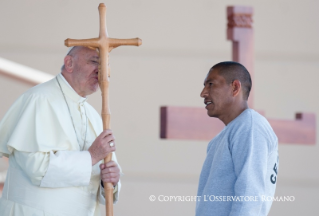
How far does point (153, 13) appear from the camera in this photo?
5.39 m

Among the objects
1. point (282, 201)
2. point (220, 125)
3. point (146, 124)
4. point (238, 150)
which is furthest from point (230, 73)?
point (282, 201)

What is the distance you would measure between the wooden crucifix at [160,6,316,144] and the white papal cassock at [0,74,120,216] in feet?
2.97

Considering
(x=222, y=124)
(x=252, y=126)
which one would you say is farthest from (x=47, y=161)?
(x=222, y=124)

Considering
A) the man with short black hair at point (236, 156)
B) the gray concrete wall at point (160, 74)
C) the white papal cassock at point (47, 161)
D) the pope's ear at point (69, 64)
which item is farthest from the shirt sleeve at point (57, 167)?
the gray concrete wall at point (160, 74)

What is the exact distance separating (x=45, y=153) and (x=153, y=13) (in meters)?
2.85

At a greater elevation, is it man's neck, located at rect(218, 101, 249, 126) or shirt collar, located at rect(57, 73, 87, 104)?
shirt collar, located at rect(57, 73, 87, 104)

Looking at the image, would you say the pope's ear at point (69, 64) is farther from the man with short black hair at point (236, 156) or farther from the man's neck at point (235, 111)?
the man's neck at point (235, 111)

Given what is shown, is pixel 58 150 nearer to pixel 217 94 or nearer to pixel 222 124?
pixel 217 94

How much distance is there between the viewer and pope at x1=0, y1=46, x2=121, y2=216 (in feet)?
9.28

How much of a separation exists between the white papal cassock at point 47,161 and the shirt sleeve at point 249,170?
0.81 m

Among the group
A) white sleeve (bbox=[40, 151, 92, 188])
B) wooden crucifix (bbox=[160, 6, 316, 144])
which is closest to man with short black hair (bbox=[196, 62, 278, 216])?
white sleeve (bbox=[40, 151, 92, 188])

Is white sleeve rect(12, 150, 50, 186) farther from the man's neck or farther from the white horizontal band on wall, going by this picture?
the white horizontal band on wall

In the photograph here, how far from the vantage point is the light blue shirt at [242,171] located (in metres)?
2.49

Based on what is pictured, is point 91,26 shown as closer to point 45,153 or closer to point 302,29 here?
point 302,29
